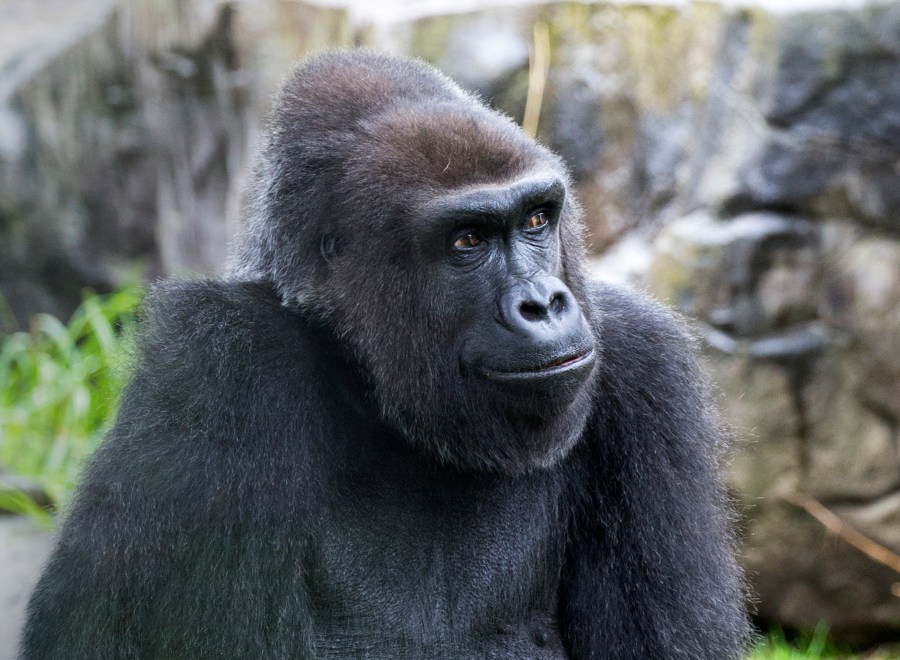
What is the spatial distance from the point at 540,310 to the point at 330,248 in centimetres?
68

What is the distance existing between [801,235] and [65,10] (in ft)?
24.0

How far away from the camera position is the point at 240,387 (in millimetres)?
3033

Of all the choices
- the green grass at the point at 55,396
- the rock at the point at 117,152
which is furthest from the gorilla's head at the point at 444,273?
the rock at the point at 117,152

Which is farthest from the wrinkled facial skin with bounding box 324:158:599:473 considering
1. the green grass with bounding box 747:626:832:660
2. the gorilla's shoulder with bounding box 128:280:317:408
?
the green grass with bounding box 747:626:832:660

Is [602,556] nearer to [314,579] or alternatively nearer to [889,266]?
[314,579]

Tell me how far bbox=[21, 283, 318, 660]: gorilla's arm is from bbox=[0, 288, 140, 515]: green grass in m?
3.33

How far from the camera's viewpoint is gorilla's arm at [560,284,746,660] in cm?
345

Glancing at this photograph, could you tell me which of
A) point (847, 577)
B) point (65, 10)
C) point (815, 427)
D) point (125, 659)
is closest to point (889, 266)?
point (815, 427)

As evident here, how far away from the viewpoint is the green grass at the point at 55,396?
6.41 m

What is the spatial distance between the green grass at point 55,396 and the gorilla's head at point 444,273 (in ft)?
11.0

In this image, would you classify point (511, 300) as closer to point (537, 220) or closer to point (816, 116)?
point (537, 220)

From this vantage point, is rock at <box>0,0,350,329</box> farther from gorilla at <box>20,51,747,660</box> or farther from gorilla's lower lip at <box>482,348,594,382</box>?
gorilla's lower lip at <box>482,348,594,382</box>

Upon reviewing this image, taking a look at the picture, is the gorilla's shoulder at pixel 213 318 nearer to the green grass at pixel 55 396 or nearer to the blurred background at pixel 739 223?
the blurred background at pixel 739 223

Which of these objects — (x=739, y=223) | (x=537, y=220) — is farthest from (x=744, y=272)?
(x=537, y=220)
